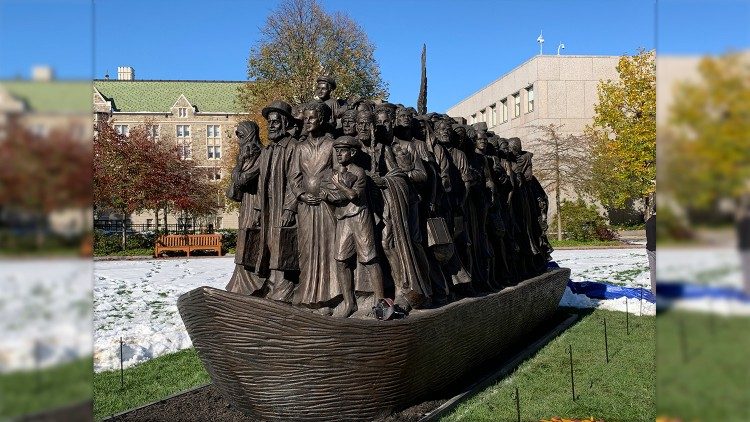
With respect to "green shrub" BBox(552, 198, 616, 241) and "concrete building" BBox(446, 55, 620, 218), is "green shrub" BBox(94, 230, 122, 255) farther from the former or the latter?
"green shrub" BBox(552, 198, 616, 241)

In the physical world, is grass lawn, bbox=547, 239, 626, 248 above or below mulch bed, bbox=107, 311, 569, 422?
above

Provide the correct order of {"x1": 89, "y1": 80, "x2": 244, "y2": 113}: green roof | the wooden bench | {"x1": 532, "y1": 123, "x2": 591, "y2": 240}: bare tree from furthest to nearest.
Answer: {"x1": 89, "y1": 80, "x2": 244, "y2": 113}: green roof, {"x1": 532, "y1": 123, "x2": 591, "y2": 240}: bare tree, the wooden bench

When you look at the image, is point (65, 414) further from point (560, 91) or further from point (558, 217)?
point (560, 91)

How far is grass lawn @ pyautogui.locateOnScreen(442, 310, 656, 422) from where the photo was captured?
21.4 feet

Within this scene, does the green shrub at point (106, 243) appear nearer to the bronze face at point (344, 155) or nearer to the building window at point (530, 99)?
the building window at point (530, 99)

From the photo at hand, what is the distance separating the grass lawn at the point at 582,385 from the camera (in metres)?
6.53

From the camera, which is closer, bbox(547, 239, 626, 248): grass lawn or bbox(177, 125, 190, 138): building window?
bbox(547, 239, 626, 248): grass lawn

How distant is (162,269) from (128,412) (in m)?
16.2

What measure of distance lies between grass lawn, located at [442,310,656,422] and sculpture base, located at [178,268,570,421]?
79 cm

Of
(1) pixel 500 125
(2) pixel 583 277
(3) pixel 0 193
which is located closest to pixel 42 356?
(3) pixel 0 193

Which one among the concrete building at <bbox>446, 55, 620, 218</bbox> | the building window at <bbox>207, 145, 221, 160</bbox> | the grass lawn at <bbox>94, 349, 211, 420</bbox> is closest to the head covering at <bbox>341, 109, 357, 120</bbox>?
the grass lawn at <bbox>94, 349, 211, 420</bbox>

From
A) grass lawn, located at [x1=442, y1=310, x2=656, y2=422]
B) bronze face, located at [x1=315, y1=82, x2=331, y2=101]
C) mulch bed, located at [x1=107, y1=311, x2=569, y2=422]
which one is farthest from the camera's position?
bronze face, located at [x1=315, y1=82, x2=331, y2=101]

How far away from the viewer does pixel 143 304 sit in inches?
567

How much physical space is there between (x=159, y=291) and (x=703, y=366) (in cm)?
1611
